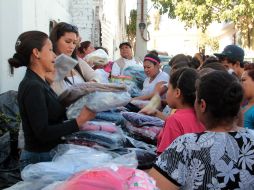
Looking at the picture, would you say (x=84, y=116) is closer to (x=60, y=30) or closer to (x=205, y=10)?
(x=60, y=30)

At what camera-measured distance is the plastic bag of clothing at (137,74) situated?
570cm

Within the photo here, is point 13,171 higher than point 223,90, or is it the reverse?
point 223,90

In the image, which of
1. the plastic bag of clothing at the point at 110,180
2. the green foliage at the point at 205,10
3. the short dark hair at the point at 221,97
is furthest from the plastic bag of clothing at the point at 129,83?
the green foliage at the point at 205,10

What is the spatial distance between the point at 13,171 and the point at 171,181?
2782mm

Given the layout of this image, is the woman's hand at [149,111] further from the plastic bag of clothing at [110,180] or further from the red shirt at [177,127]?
the plastic bag of clothing at [110,180]

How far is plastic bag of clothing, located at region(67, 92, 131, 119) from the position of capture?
2.65m

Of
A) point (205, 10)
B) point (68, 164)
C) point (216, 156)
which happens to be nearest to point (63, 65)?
point (68, 164)

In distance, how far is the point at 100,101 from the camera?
8.69ft

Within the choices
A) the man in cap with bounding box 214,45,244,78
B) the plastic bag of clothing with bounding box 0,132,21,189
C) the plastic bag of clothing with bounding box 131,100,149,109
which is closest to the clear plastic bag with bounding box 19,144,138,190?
the plastic bag of clothing with bounding box 131,100,149,109

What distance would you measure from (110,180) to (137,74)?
413 cm

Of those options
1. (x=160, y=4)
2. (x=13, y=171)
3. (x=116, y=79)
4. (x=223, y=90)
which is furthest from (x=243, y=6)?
(x=223, y=90)

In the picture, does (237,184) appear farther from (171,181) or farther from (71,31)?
(71,31)

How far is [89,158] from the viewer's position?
90.4 inches

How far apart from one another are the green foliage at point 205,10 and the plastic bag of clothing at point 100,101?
58.5 ft
